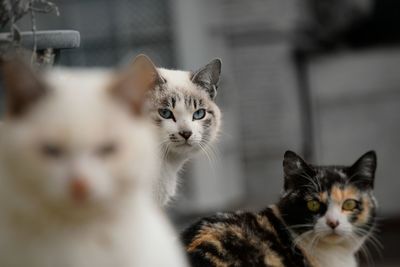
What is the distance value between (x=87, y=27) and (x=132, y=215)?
7.64 metres

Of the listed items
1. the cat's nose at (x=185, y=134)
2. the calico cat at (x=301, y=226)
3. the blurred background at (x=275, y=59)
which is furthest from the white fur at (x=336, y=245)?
the blurred background at (x=275, y=59)

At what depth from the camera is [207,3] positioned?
880 centimetres

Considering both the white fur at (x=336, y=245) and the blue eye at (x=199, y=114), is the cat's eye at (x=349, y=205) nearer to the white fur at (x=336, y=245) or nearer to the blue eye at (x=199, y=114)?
the white fur at (x=336, y=245)

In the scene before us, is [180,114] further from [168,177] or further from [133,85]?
[133,85]

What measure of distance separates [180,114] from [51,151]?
0.96 metres

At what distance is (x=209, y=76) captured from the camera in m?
2.04

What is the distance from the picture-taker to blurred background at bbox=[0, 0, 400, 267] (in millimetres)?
8406

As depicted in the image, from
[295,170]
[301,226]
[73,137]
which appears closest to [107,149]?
[73,137]

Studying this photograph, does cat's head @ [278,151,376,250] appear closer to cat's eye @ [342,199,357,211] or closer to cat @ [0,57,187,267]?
cat's eye @ [342,199,357,211]

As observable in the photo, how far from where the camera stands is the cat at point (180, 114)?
1999mm

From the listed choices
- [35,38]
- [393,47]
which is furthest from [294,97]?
[35,38]

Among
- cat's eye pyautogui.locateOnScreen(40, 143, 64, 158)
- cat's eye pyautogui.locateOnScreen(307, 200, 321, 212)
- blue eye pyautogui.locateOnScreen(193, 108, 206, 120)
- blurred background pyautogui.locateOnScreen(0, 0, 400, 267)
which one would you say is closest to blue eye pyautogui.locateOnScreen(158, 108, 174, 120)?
blue eye pyautogui.locateOnScreen(193, 108, 206, 120)

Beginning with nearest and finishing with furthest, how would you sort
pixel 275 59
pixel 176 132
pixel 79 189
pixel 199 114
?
pixel 79 189, pixel 176 132, pixel 199 114, pixel 275 59

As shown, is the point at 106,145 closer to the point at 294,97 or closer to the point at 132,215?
the point at 132,215
